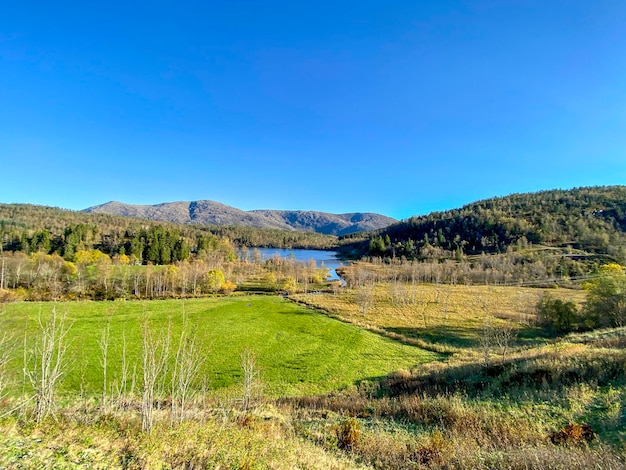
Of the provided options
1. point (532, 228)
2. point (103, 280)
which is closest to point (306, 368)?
point (103, 280)

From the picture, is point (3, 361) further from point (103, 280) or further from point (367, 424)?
point (103, 280)

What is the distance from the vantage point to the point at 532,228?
486 feet

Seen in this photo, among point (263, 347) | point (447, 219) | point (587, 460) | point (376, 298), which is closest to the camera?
point (587, 460)

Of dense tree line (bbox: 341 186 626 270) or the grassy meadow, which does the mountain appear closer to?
dense tree line (bbox: 341 186 626 270)

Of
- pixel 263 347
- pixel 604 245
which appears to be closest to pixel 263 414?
pixel 263 347

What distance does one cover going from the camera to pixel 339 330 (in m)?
45.6

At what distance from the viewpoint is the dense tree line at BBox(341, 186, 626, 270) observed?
428 ft

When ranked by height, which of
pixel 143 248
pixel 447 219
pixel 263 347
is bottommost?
pixel 263 347

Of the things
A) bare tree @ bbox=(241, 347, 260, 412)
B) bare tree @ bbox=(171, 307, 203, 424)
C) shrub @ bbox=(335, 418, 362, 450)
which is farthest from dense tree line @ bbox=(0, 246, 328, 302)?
shrub @ bbox=(335, 418, 362, 450)

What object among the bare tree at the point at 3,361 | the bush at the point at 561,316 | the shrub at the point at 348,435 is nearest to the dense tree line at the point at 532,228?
the bush at the point at 561,316

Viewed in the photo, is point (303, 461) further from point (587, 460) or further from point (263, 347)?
point (263, 347)

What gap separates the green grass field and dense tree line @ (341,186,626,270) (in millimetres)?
110155

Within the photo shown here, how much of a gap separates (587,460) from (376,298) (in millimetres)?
68899

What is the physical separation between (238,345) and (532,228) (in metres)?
164
